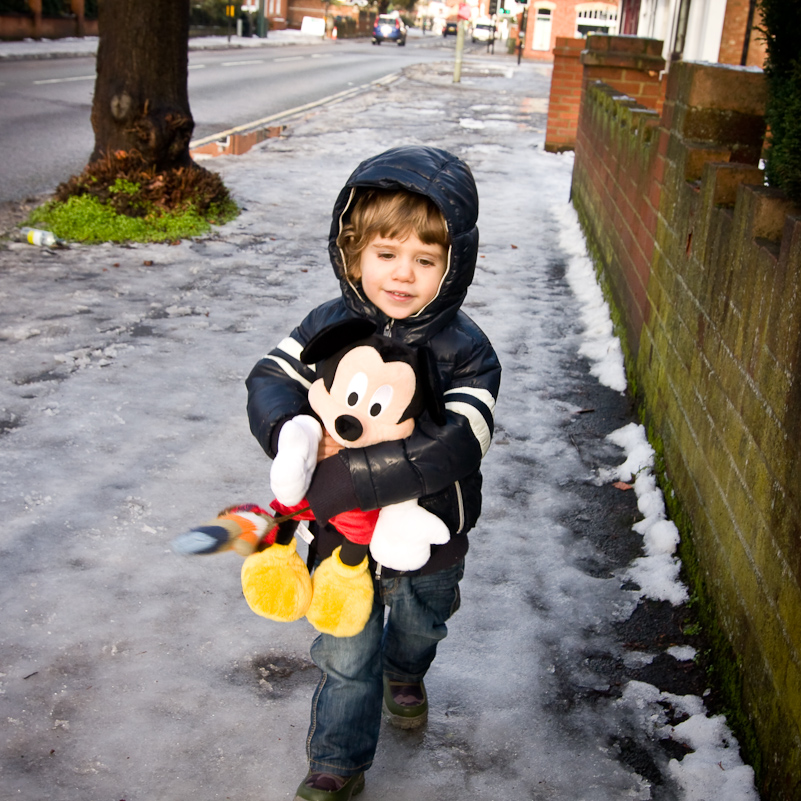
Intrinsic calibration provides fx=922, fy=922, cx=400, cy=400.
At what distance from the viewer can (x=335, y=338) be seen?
212cm

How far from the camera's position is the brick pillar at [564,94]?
531 inches

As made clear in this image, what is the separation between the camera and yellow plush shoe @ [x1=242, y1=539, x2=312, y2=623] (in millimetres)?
2158

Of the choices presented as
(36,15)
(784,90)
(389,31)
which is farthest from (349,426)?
(389,31)

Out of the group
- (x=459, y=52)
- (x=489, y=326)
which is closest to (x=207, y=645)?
(x=489, y=326)

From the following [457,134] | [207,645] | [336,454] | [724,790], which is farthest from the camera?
[457,134]

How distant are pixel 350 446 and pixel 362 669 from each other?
24.1 inches

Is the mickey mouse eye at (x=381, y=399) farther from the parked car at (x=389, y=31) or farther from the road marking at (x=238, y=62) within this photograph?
the parked car at (x=389, y=31)

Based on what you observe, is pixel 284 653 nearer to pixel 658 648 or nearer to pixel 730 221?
pixel 658 648

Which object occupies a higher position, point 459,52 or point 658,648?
point 459,52

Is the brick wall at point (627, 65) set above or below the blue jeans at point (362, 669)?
above

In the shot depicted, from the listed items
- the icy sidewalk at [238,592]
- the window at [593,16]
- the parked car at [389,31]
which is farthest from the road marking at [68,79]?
the parked car at [389,31]

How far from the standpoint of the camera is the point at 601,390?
5238 mm

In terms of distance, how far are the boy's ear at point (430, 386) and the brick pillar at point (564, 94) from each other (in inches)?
474

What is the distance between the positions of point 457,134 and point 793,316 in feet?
45.7
